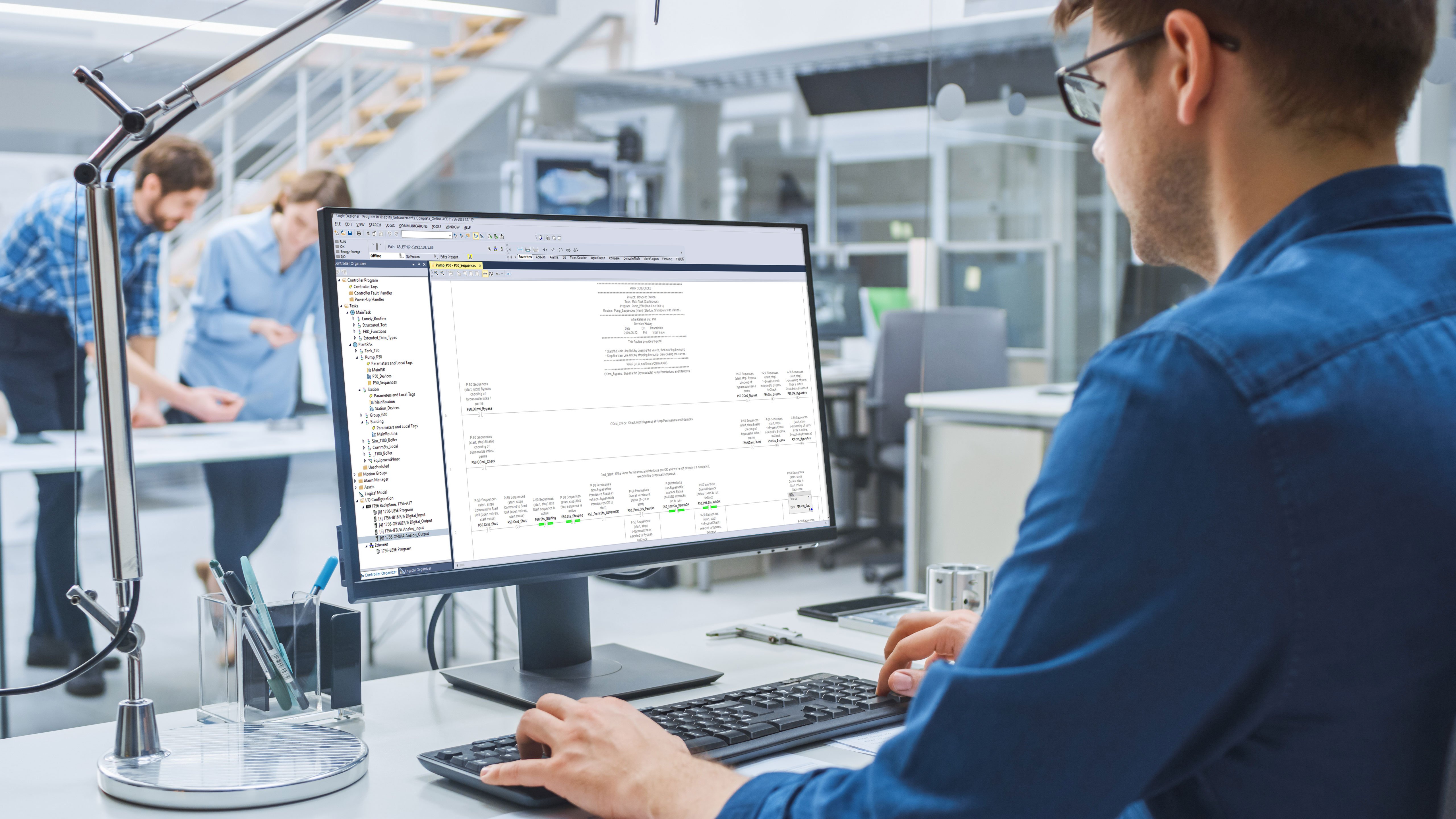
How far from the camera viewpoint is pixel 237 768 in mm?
866

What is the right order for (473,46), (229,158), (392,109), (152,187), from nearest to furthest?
(152,187) → (229,158) → (392,109) → (473,46)

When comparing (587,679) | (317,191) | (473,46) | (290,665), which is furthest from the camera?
(473,46)

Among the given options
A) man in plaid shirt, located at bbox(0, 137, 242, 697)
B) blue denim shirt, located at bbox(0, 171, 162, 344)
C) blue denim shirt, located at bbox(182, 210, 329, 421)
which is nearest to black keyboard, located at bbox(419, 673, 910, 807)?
blue denim shirt, located at bbox(0, 171, 162, 344)

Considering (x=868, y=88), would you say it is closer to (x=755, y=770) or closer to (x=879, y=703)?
(x=879, y=703)

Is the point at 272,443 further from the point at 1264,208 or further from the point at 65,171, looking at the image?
the point at 1264,208

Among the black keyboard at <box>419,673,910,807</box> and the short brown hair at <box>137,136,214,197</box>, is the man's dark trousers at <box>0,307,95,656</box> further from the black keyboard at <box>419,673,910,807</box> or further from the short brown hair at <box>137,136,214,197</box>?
the black keyboard at <box>419,673,910,807</box>

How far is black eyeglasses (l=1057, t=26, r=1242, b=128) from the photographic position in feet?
2.23

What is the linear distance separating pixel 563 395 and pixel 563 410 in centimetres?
1

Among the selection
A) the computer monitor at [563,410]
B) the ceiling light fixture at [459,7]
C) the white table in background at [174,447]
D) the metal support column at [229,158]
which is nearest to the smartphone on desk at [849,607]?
the computer monitor at [563,410]

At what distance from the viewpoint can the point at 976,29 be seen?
10.5ft

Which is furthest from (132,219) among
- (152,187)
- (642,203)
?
(642,203)

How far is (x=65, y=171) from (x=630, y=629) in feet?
9.47

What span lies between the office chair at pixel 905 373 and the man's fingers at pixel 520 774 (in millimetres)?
2814

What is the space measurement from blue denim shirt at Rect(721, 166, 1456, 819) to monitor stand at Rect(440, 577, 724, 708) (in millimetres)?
512
